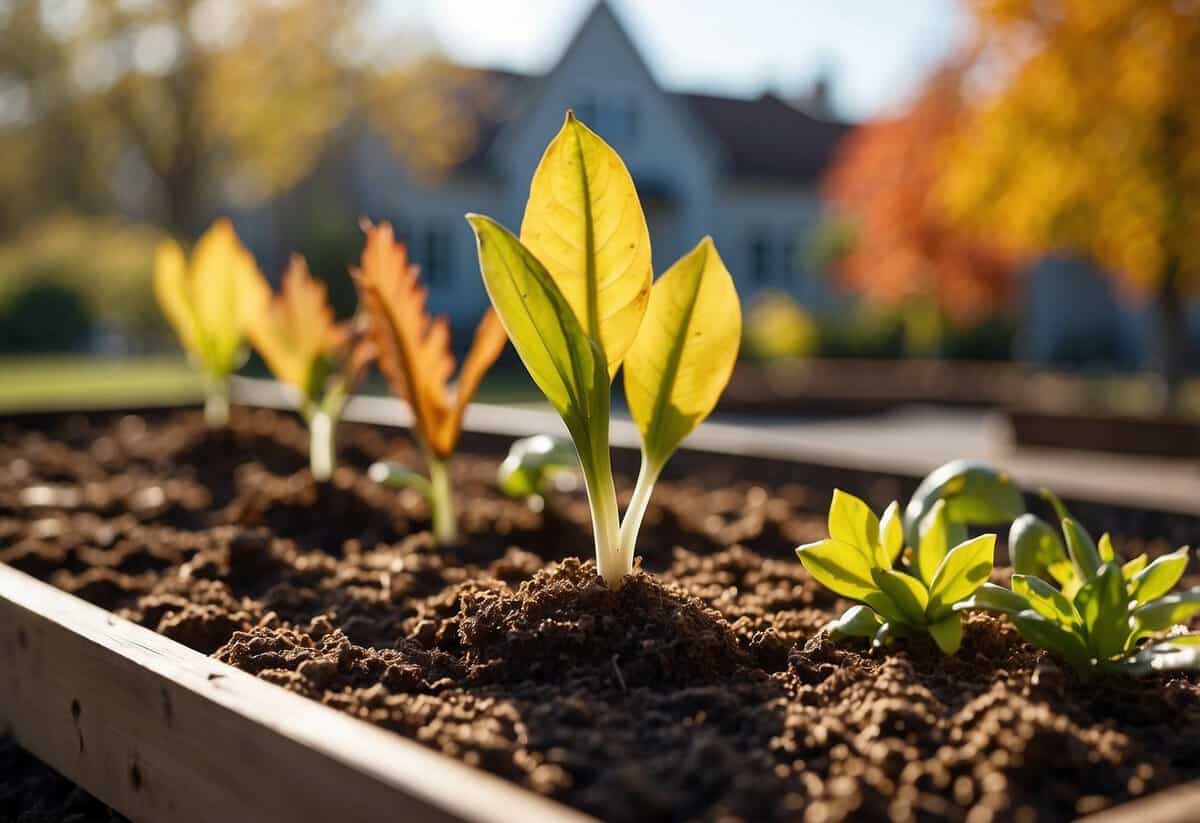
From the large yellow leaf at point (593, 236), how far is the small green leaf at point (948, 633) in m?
0.56

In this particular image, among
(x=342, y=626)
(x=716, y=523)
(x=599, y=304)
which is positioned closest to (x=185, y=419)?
(x=716, y=523)

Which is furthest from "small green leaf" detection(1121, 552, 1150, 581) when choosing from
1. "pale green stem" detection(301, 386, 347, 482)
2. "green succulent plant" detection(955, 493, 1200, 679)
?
"pale green stem" detection(301, 386, 347, 482)

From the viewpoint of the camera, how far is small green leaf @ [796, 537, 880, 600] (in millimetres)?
1727

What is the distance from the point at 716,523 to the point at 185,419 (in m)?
3.05

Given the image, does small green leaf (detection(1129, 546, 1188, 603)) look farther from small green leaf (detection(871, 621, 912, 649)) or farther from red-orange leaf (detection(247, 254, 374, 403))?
red-orange leaf (detection(247, 254, 374, 403))

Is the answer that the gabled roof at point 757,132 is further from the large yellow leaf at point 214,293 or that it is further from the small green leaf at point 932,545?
the small green leaf at point 932,545

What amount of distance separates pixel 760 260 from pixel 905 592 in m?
26.4

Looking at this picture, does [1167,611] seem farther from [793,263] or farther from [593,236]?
[793,263]

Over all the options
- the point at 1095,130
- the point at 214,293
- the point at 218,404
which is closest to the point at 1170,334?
the point at 1095,130

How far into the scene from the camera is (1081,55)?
31.0 ft

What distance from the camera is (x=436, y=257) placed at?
24.0 meters

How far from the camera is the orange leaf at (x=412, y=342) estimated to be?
264 cm

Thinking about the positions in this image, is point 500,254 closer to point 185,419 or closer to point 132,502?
point 132,502

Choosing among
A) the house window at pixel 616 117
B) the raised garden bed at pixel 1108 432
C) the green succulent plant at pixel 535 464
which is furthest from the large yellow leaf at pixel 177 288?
the house window at pixel 616 117
